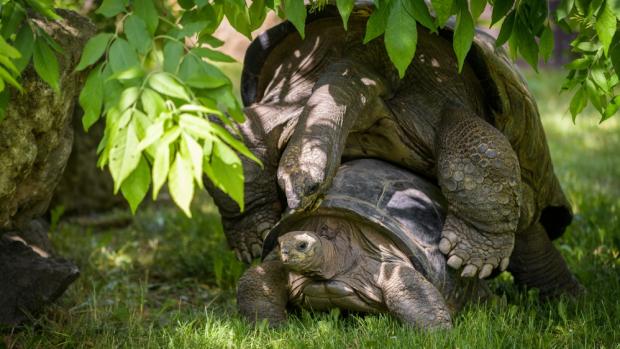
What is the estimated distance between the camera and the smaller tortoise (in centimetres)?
334

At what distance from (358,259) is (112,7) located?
1688 millimetres

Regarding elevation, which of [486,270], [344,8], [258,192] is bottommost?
[486,270]

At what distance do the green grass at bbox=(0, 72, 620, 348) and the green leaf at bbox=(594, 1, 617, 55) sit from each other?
30.8 inches

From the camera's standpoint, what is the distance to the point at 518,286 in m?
4.52

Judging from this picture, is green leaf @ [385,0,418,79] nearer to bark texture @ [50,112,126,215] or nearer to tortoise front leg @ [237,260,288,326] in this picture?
tortoise front leg @ [237,260,288,326]

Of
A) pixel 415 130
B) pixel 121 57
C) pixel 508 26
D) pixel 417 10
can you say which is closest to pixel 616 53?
pixel 508 26

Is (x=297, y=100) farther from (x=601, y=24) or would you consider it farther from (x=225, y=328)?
(x=601, y=24)

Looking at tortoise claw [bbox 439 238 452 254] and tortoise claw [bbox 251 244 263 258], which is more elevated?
tortoise claw [bbox 439 238 452 254]

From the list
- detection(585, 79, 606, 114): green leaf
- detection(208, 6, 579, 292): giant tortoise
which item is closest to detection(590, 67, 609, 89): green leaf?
detection(585, 79, 606, 114): green leaf

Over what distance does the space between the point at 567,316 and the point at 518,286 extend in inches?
36.1

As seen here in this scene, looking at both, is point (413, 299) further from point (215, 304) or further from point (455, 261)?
point (215, 304)

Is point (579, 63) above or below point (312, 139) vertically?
above

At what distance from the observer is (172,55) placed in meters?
2.06

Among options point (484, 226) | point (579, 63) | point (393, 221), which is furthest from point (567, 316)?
point (579, 63)
